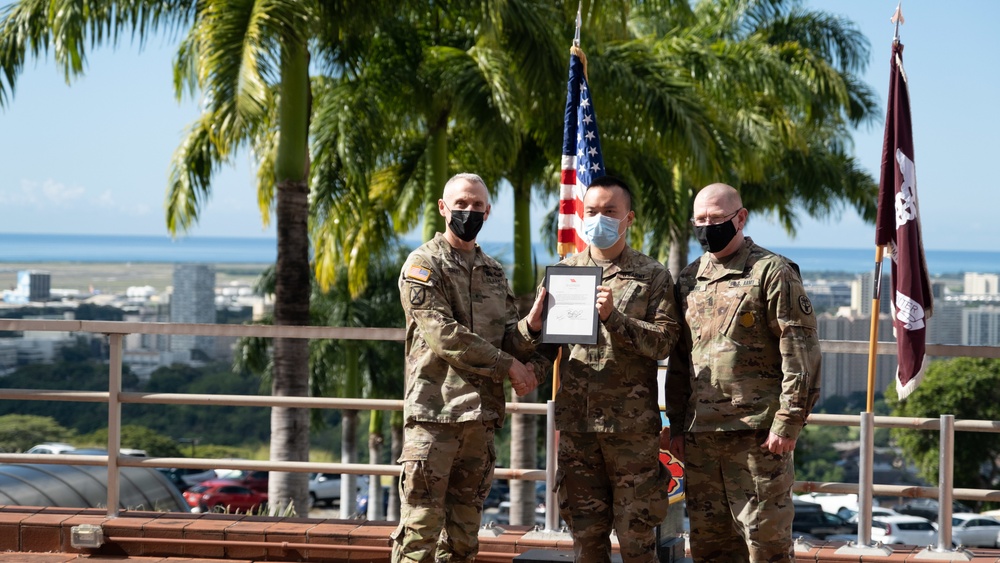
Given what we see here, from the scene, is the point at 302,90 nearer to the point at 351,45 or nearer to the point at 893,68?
the point at 351,45

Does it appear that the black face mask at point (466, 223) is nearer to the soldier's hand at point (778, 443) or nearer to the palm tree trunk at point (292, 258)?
the soldier's hand at point (778, 443)

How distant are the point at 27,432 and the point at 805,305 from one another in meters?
61.3

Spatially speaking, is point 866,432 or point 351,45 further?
point 351,45

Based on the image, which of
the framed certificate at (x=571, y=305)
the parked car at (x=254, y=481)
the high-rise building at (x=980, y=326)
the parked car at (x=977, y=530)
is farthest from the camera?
the high-rise building at (x=980, y=326)

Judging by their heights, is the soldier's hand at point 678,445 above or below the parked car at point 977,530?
above

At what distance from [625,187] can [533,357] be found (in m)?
0.84

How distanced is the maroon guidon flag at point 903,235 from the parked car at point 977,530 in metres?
33.7

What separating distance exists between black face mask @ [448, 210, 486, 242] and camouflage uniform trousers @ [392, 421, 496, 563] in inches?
31.8

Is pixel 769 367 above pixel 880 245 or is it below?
below

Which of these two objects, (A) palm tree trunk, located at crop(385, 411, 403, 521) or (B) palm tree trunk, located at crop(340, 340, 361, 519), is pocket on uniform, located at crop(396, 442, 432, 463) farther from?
(B) palm tree trunk, located at crop(340, 340, 361, 519)

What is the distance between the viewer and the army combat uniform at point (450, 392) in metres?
4.50

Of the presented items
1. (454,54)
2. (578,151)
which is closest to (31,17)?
(454,54)

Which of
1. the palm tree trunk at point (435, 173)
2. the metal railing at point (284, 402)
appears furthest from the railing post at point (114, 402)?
the palm tree trunk at point (435, 173)

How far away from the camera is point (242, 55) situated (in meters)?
10.8
